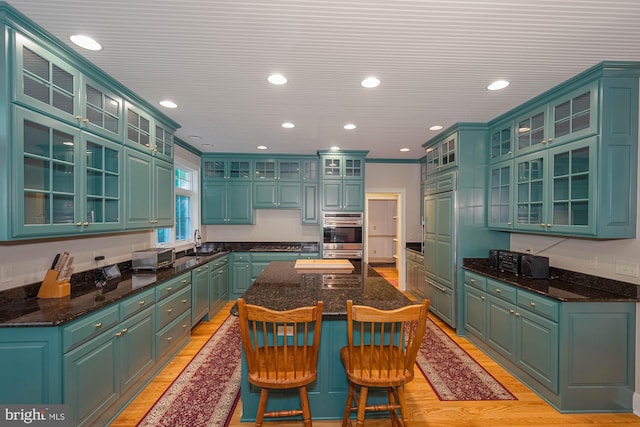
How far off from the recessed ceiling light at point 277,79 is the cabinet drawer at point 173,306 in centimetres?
226

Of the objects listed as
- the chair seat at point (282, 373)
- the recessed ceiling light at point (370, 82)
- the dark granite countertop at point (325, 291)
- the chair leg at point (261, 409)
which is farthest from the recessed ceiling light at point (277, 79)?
the chair leg at point (261, 409)

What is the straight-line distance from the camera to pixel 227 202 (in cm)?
537

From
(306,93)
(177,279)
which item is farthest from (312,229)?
(306,93)

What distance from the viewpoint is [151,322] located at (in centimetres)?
261

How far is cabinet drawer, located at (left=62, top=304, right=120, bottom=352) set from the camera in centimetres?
171

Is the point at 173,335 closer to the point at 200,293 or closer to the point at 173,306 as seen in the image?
the point at 173,306

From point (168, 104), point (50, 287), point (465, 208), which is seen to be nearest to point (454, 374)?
point (465, 208)

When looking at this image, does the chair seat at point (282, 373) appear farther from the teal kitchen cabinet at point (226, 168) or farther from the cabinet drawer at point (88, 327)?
the teal kitchen cabinet at point (226, 168)

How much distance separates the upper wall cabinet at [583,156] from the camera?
2254mm

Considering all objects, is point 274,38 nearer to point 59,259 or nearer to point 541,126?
point 59,259

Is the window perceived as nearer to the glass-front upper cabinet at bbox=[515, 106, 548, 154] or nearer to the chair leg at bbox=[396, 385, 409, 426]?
the chair leg at bbox=[396, 385, 409, 426]

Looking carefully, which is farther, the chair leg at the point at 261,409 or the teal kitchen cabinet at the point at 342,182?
the teal kitchen cabinet at the point at 342,182

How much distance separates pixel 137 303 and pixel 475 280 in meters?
3.40

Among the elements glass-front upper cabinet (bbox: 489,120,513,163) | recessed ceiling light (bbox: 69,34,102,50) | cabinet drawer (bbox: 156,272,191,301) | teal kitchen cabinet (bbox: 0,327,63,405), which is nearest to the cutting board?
cabinet drawer (bbox: 156,272,191,301)
